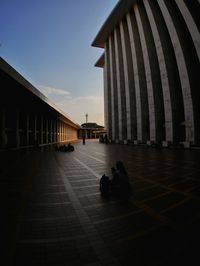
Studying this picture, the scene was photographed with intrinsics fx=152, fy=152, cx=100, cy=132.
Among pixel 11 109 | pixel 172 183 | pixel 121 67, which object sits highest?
pixel 121 67

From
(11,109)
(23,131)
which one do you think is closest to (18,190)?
(11,109)

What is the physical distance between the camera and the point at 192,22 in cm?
1614

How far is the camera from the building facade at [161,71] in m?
17.4

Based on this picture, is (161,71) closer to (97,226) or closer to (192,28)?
(192,28)

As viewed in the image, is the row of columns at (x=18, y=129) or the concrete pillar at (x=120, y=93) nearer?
the row of columns at (x=18, y=129)

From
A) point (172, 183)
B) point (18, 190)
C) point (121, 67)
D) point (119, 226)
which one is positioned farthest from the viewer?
point (121, 67)

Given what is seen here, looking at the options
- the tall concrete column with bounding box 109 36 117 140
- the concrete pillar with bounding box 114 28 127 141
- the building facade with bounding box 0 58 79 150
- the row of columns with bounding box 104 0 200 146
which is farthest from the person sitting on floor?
the tall concrete column with bounding box 109 36 117 140

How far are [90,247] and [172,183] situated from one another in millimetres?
4170

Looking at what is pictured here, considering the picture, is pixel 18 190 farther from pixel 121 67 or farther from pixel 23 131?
pixel 121 67

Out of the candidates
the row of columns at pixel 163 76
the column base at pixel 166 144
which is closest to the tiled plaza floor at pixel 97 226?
the column base at pixel 166 144

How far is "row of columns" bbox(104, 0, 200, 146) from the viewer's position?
56.6 ft

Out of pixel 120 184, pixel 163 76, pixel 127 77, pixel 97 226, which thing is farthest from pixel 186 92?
pixel 97 226

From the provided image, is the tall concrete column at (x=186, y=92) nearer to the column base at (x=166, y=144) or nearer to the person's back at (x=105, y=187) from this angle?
the column base at (x=166, y=144)

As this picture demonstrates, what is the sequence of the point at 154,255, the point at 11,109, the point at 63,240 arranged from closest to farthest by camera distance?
the point at 154,255, the point at 63,240, the point at 11,109
